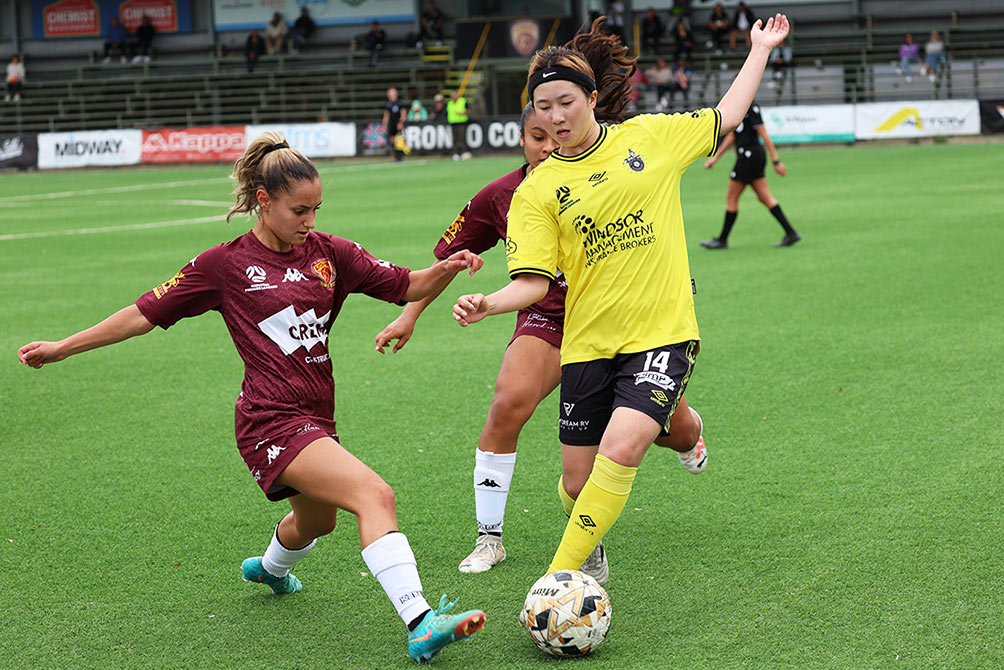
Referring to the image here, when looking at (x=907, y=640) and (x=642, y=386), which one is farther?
(x=642, y=386)

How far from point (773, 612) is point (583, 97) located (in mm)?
2037

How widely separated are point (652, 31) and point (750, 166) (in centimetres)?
2621

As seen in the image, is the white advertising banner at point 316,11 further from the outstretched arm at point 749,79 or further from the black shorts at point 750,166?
the outstretched arm at point 749,79

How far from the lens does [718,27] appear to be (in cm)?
3809

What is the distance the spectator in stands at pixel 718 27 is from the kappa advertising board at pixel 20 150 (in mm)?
22481

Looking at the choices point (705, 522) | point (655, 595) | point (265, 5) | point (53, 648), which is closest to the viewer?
point (53, 648)

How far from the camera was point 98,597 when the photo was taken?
4738 mm

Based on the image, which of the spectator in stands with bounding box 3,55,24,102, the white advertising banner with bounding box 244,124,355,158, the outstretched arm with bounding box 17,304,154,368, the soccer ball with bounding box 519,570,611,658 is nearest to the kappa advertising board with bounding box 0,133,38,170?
the spectator in stands with bounding box 3,55,24,102

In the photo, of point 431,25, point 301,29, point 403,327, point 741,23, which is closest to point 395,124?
point 431,25

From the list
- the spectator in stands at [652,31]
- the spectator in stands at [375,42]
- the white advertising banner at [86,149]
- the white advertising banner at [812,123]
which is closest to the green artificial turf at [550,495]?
the white advertising banner at [812,123]

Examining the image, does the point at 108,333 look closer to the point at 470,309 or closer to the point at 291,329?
the point at 291,329

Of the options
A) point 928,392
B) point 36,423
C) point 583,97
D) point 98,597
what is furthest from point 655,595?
point 36,423

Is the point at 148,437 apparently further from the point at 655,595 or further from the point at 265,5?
the point at 265,5

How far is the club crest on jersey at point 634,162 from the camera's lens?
4469 millimetres
